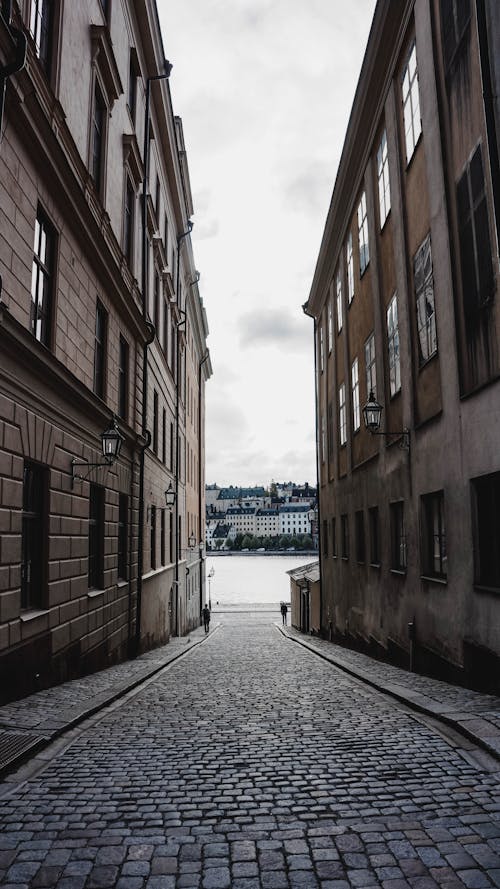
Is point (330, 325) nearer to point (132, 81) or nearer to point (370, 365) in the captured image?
point (370, 365)

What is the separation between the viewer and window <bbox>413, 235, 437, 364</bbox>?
38.8ft

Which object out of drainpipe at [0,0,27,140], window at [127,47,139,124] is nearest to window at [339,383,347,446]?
window at [127,47,139,124]

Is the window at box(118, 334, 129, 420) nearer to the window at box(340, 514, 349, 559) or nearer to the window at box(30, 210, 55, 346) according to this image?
the window at box(30, 210, 55, 346)

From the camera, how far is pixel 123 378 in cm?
1680

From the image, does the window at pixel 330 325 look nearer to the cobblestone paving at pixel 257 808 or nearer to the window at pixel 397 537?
the window at pixel 397 537

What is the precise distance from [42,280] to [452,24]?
7.32 metres

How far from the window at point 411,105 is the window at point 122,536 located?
Result: 9.78 metres

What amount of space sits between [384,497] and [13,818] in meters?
12.1

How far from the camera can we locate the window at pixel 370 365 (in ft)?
56.3

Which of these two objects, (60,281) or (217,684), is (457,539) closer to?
(217,684)

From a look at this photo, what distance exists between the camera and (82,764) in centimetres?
609

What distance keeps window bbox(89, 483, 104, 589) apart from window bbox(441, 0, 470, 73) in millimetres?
9780

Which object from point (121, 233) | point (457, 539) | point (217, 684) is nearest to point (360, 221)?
point (121, 233)

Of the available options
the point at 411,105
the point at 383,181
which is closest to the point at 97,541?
the point at 383,181
